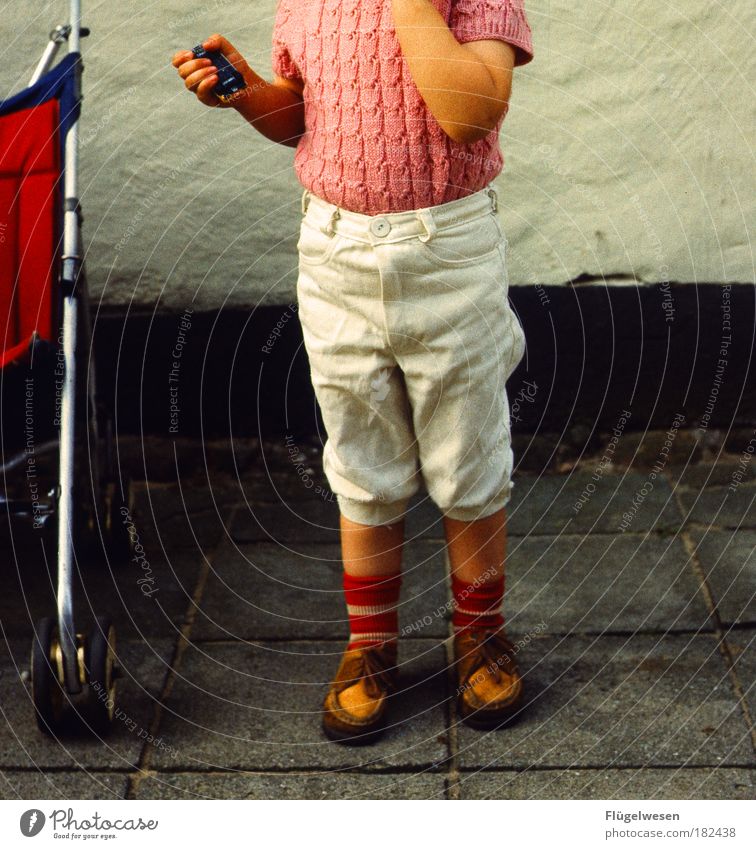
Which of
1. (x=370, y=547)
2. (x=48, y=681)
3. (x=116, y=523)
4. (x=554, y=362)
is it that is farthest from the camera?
(x=554, y=362)

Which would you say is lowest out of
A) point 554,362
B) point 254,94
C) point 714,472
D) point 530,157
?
point 714,472

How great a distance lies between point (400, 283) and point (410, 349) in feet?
0.36

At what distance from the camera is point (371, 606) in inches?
80.7

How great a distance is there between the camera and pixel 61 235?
223 centimetres

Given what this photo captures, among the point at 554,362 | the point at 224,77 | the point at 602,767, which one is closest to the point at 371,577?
the point at 602,767

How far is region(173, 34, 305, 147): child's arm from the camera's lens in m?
1.77

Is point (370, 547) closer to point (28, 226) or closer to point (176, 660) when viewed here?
point (176, 660)

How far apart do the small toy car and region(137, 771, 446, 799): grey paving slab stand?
1.06m

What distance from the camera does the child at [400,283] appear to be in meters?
1.68

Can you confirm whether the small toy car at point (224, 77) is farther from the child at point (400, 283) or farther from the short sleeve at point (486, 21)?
the short sleeve at point (486, 21)

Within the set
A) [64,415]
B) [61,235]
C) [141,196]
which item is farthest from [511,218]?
[64,415]

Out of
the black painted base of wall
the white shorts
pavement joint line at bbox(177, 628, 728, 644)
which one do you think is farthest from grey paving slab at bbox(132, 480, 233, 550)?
the white shorts

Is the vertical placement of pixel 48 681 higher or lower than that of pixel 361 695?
higher

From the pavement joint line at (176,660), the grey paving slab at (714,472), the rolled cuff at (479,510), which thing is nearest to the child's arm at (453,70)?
the rolled cuff at (479,510)
